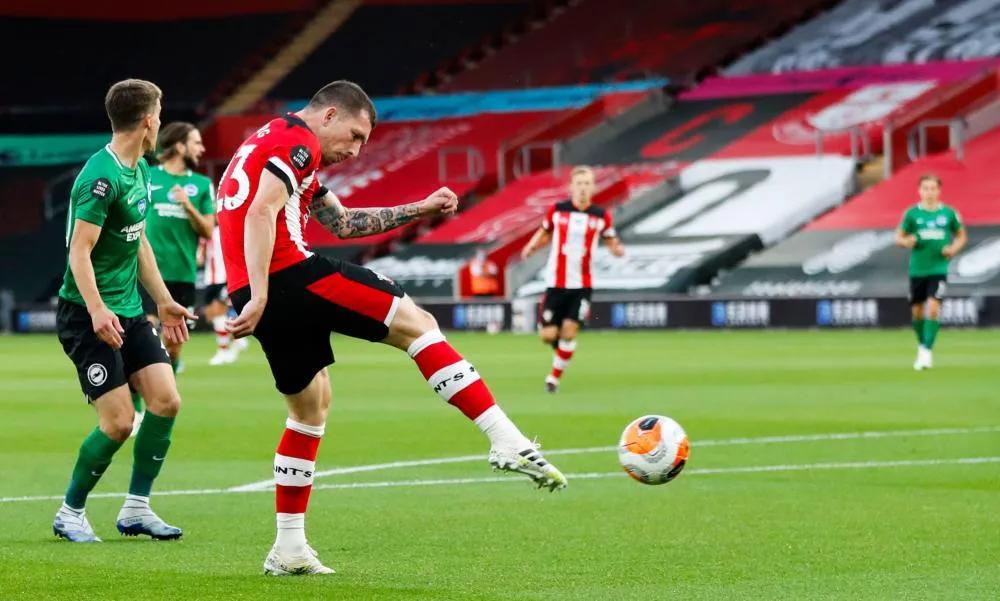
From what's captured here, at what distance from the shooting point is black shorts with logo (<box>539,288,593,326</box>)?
19734mm

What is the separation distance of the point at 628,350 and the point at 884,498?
17.7 m

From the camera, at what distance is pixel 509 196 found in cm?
4294

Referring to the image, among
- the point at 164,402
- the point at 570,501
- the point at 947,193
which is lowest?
the point at 570,501

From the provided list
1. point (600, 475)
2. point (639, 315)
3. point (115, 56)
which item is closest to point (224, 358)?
point (639, 315)

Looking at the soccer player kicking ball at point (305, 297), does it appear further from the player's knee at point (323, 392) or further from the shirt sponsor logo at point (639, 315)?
the shirt sponsor logo at point (639, 315)

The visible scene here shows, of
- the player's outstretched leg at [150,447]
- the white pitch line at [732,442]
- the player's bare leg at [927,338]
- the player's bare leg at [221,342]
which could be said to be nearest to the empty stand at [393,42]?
the player's bare leg at [221,342]

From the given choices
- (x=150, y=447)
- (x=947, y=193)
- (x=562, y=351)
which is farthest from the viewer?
(x=947, y=193)

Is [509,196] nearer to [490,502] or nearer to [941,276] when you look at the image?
[941,276]

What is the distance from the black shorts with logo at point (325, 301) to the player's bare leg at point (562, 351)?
11.4 metres

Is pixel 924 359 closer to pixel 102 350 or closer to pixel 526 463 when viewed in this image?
pixel 102 350

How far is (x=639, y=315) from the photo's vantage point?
34906 mm

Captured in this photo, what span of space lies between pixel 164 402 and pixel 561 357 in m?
10.7

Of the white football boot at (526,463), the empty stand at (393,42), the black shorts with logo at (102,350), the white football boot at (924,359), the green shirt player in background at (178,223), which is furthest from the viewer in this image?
the empty stand at (393,42)

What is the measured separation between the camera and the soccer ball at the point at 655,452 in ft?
24.6
